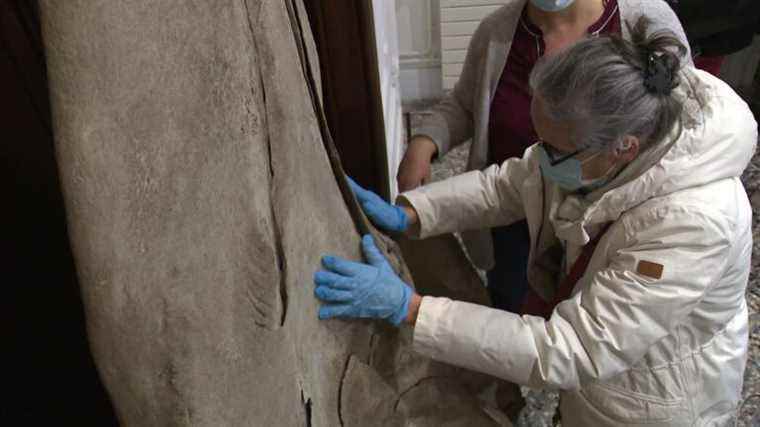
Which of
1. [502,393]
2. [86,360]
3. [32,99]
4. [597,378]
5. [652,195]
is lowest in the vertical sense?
[502,393]

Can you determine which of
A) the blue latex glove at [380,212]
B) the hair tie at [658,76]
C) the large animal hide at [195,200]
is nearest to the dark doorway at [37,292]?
the large animal hide at [195,200]

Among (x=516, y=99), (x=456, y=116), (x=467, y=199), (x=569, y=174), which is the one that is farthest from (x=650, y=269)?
(x=456, y=116)

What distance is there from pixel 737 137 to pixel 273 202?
750 millimetres

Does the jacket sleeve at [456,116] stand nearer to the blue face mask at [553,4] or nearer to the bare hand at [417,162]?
the bare hand at [417,162]

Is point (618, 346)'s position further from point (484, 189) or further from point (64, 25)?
point (64, 25)

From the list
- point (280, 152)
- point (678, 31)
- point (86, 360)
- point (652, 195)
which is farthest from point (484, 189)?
point (86, 360)

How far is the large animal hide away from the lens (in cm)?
54

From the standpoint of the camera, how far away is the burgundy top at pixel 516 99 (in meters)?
1.48

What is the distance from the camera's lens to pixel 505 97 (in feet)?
5.06

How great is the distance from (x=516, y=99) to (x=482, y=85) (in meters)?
0.09

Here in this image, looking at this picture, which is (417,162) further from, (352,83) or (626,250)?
(626,250)

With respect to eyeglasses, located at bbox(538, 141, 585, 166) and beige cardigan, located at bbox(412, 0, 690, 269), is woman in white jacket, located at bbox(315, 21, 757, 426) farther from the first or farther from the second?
beige cardigan, located at bbox(412, 0, 690, 269)

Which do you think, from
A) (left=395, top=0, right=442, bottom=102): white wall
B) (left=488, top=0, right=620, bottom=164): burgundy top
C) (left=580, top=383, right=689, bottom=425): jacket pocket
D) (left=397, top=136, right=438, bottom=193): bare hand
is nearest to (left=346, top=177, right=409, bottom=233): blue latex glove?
(left=397, top=136, right=438, bottom=193): bare hand

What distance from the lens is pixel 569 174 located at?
1.10 meters
